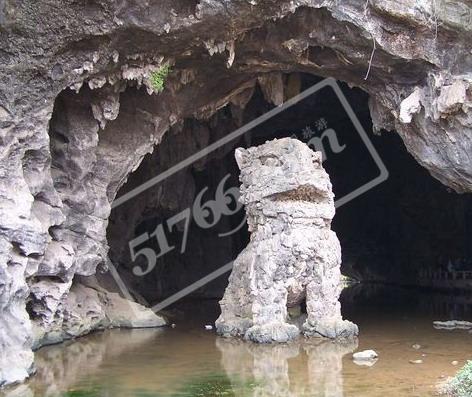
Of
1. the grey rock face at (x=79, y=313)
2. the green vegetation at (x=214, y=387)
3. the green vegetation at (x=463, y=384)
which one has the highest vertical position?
the grey rock face at (x=79, y=313)

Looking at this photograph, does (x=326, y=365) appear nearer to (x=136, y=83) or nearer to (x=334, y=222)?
(x=136, y=83)

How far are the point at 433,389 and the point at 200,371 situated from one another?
8.57ft

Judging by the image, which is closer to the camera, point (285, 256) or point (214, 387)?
point (214, 387)

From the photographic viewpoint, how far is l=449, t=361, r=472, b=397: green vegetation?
18.0 ft

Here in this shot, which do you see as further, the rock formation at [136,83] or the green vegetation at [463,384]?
the rock formation at [136,83]

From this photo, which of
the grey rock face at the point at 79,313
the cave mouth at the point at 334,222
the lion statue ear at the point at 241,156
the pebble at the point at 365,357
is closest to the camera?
the pebble at the point at 365,357

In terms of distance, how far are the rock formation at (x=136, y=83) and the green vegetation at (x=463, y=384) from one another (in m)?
4.49

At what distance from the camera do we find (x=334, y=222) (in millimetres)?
24219

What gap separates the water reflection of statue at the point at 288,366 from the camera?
252 inches

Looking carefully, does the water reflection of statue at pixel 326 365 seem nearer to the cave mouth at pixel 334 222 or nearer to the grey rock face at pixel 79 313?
the grey rock face at pixel 79 313

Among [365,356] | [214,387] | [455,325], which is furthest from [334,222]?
[214,387]

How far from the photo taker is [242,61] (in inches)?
411

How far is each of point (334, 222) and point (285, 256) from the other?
14939 millimetres

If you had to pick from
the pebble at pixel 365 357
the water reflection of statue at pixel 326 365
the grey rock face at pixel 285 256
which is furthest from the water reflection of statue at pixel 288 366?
the grey rock face at pixel 285 256
